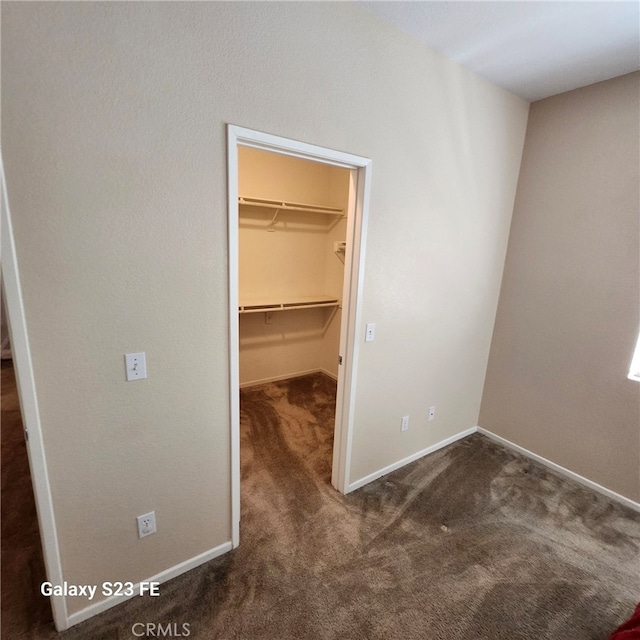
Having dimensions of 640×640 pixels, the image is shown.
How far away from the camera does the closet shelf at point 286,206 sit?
3.14m

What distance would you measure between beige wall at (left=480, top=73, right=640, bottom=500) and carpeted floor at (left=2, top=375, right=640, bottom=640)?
389 millimetres

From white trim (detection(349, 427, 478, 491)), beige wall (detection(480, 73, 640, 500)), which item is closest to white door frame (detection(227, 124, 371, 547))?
white trim (detection(349, 427, 478, 491))

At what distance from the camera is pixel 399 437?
2.49 meters

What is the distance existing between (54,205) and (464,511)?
266 centimetres

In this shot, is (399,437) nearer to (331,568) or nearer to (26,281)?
(331,568)

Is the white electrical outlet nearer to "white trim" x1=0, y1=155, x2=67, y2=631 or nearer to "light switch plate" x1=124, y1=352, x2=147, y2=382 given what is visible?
"white trim" x1=0, y1=155, x2=67, y2=631

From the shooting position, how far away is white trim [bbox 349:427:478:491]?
2.32 meters

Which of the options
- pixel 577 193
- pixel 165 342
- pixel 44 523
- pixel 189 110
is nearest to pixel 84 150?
pixel 189 110

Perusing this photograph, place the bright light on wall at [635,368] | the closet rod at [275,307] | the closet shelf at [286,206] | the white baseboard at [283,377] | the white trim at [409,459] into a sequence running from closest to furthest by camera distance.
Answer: the bright light on wall at [635,368], the white trim at [409,459], the closet shelf at [286,206], the closet rod at [275,307], the white baseboard at [283,377]

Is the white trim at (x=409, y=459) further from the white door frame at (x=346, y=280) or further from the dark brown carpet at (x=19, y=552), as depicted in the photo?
the dark brown carpet at (x=19, y=552)

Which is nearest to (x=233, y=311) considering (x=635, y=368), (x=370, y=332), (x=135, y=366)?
(x=135, y=366)

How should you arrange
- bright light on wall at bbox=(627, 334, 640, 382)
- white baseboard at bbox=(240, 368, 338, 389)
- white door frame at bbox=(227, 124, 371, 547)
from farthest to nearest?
white baseboard at bbox=(240, 368, 338, 389)
bright light on wall at bbox=(627, 334, 640, 382)
white door frame at bbox=(227, 124, 371, 547)

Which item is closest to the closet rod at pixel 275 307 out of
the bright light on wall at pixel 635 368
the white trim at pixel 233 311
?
the white trim at pixel 233 311

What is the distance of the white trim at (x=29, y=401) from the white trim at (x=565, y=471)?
309cm
